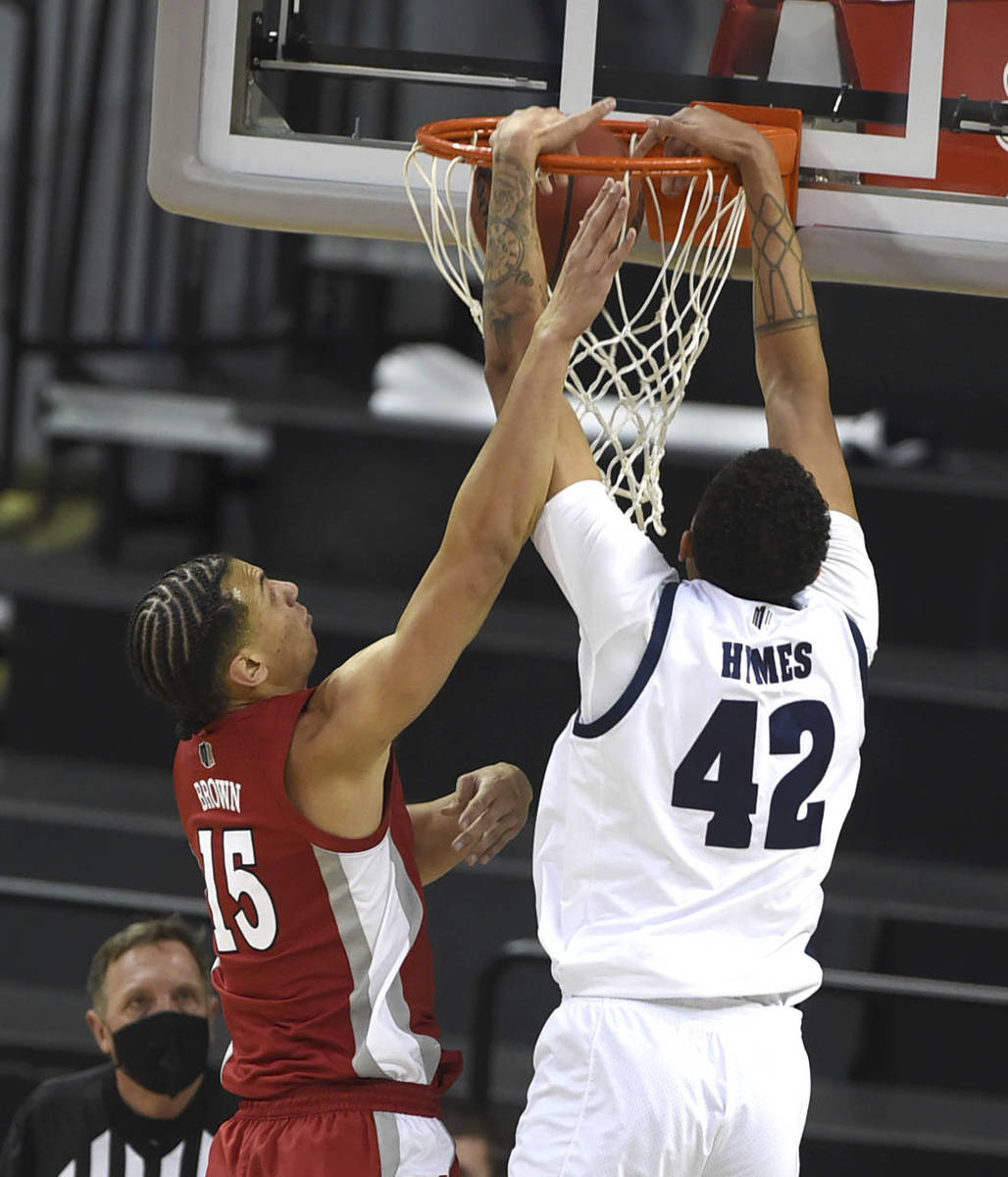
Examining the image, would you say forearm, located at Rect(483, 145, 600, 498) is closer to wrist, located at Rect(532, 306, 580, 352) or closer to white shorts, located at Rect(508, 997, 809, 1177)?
wrist, located at Rect(532, 306, 580, 352)

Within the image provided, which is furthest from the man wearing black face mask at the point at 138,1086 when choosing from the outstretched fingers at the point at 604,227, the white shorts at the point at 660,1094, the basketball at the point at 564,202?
the outstretched fingers at the point at 604,227

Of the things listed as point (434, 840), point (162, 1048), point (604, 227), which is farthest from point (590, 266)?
point (162, 1048)

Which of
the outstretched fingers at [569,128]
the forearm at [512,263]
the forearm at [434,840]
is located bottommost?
the forearm at [434,840]

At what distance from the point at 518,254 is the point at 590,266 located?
127 mm

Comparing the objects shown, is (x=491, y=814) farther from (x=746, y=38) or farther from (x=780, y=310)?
(x=746, y=38)

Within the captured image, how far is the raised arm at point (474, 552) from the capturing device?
2.46 metres

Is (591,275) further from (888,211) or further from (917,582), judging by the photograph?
(917,582)

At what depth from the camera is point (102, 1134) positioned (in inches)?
152

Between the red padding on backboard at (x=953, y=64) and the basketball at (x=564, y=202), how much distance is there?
0.50 m

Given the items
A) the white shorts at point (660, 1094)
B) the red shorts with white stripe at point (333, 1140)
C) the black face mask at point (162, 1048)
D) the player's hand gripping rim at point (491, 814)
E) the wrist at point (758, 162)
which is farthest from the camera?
the black face mask at point (162, 1048)

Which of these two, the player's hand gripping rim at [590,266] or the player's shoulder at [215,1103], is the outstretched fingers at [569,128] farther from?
the player's shoulder at [215,1103]

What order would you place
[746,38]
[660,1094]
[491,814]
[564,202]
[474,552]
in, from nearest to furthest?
[660,1094] → [474,552] → [564,202] → [491,814] → [746,38]

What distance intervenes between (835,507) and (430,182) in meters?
0.86

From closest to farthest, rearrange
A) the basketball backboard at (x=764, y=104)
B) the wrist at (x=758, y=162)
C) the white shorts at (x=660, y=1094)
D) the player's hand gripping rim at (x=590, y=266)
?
the white shorts at (x=660, y=1094) → the player's hand gripping rim at (x=590, y=266) → the wrist at (x=758, y=162) → the basketball backboard at (x=764, y=104)
